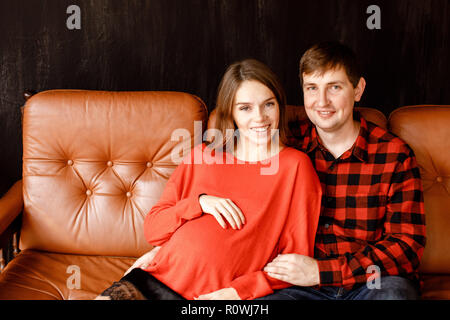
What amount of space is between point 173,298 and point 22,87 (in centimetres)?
148

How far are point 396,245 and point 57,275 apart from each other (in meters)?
1.25

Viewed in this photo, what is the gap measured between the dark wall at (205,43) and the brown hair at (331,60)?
0.64m

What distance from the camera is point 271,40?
203 cm

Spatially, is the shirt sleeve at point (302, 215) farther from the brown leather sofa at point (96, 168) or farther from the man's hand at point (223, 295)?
the brown leather sofa at point (96, 168)

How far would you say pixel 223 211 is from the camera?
1.30 meters

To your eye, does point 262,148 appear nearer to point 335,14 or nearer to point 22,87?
point 335,14

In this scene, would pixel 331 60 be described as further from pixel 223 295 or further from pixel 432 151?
pixel 223 295

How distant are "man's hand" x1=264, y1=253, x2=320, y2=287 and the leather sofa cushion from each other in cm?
65

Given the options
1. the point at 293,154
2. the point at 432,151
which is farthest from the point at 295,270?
the point at 432,151

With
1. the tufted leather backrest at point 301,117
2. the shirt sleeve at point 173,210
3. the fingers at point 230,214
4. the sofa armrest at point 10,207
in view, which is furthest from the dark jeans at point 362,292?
the sofa armrest at point 10,207

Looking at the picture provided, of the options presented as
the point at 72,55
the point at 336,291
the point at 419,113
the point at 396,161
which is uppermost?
the point at 72,55

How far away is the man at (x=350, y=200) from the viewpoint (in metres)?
1.30

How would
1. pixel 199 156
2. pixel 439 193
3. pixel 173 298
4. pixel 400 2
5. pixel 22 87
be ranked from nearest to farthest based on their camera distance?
pixel 173 298 < pixel 199 156 < pixel 439 193 < pixel 400 2 < pixel 22 87

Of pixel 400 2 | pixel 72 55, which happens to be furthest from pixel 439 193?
pixel 72 55
